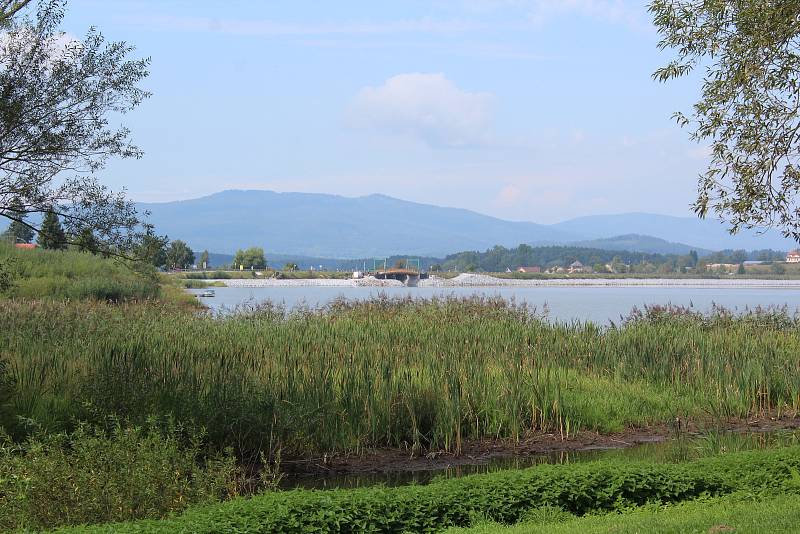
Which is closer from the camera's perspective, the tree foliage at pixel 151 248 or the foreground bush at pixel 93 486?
the foreground bush at pixel 93 486

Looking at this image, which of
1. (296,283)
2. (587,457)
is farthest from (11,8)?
(296,283)

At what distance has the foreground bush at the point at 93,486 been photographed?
24.2ft

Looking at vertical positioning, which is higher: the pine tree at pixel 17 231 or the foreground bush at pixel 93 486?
the pine tree at pixel 17 231

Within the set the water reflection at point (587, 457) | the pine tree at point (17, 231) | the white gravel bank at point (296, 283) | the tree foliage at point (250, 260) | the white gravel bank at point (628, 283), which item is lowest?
the water reflection at point (587, 457)

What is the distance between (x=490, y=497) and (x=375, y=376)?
5366 millimetres

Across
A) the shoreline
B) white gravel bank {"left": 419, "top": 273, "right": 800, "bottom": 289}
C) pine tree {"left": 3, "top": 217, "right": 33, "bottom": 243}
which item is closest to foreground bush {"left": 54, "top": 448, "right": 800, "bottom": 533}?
pine tree {"left": 3, "top": 217, "right": 33, "bottom": 243}

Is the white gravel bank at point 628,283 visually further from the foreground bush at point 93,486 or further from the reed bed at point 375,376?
the foreground bush at point 93,486

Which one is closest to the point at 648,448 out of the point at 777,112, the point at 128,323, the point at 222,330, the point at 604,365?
the point at 604,365

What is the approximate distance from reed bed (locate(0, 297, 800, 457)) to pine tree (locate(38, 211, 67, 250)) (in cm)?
175

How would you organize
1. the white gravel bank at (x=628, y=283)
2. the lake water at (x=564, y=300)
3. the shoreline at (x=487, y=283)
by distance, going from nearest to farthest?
the lake water at (x=564, y=300)
the shoreline at (x=487, y=283)
the white gravel bank at (x=628, y=283)

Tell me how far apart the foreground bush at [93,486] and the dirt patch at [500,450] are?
341 centimetres

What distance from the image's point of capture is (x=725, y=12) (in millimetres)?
12867

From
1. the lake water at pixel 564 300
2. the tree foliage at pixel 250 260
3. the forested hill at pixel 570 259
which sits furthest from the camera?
the forested hill at pixel 570 259

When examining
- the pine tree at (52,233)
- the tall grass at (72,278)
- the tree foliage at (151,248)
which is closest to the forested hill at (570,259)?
the tall grass at (72,278)
